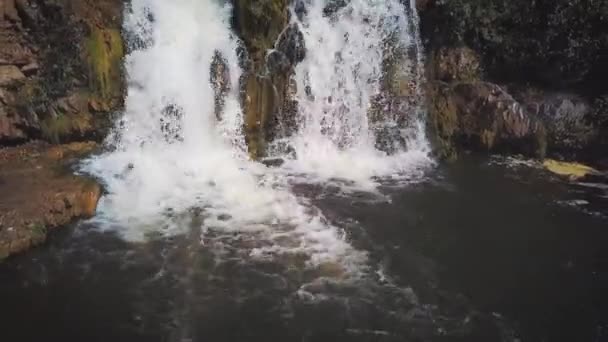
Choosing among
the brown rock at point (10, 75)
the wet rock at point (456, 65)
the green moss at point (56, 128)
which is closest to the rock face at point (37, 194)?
the green moss at point (56, 128)

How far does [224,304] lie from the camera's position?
6355 mm

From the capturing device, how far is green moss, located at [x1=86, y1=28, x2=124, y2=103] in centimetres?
1001

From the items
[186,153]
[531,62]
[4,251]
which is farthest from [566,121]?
[4,251]

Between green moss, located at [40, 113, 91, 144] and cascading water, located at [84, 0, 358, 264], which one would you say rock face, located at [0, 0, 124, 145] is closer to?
green moss, located at [40, 113, 91, 144]

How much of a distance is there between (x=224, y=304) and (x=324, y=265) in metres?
1.40

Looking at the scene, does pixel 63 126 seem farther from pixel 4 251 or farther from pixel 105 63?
pixel 4 251

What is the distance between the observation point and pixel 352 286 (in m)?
6.73

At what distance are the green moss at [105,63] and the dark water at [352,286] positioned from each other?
10.3ft

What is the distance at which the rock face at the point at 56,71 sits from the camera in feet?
31.6

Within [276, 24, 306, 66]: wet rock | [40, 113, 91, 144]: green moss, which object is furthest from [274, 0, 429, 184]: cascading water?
[40, 113, 91, 144]: green moss

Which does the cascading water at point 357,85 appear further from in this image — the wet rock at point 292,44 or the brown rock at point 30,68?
the brown rock at point 30,68

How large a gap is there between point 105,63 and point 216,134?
225cm

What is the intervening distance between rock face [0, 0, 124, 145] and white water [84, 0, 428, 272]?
1.42ft

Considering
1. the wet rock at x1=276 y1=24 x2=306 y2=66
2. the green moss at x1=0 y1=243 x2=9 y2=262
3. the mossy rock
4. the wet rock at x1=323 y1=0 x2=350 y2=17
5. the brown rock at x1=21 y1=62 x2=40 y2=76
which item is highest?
the wet rock at x1=323 y1=0 x2=350 y2=17
